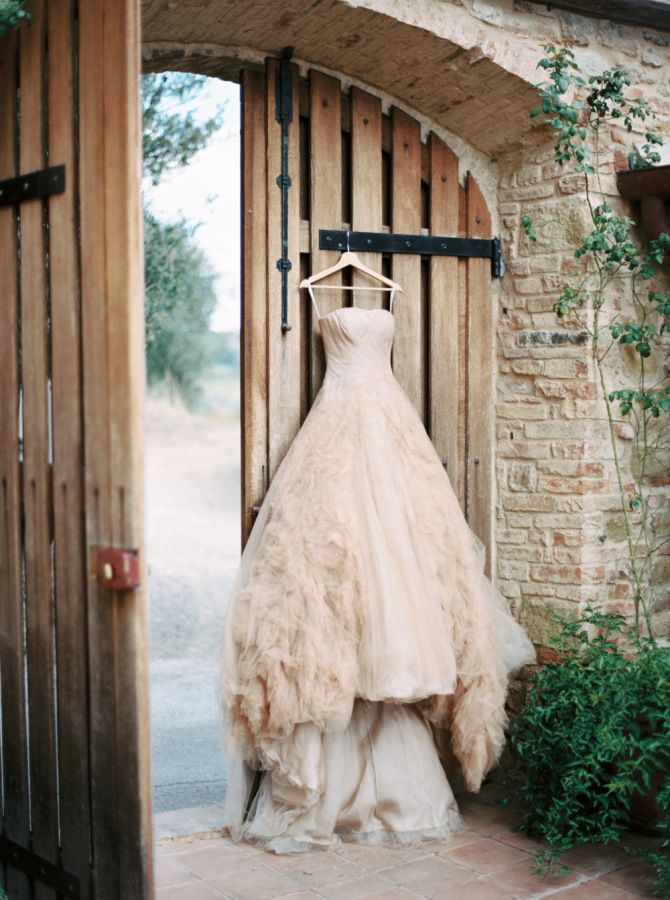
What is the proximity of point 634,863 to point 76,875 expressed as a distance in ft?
6.51

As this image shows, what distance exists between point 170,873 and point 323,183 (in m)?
2.64

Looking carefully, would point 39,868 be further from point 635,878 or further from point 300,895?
point 635,878

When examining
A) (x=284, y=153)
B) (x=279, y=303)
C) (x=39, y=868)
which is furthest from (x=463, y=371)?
(x=39, y=868)

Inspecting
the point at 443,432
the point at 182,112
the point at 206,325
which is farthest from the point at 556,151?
the point at 206,325

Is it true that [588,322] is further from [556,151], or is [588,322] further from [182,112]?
[182,112]

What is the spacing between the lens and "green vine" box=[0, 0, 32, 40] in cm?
285

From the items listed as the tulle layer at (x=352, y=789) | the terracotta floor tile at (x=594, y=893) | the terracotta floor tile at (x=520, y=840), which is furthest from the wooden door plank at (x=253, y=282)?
the terracotta floor tile at (x=594, y=893)

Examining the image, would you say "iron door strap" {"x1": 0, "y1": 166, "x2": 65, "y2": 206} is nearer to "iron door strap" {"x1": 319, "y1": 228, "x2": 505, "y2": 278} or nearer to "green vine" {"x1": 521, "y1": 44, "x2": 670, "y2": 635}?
"iron door strap" {"x1": 319, "y1": 228, "x2": 505, "y2": 278}

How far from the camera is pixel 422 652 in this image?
3.76 meters

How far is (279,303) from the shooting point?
13.7 ft

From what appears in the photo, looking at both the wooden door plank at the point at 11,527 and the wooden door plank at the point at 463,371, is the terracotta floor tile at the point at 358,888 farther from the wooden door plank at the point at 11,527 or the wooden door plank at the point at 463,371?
the wooden door plank at the point at 463,371

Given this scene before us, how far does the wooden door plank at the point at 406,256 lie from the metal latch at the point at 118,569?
208cm

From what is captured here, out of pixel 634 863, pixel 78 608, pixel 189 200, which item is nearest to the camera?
pixel 78 608

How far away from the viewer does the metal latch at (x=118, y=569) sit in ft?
8.45
